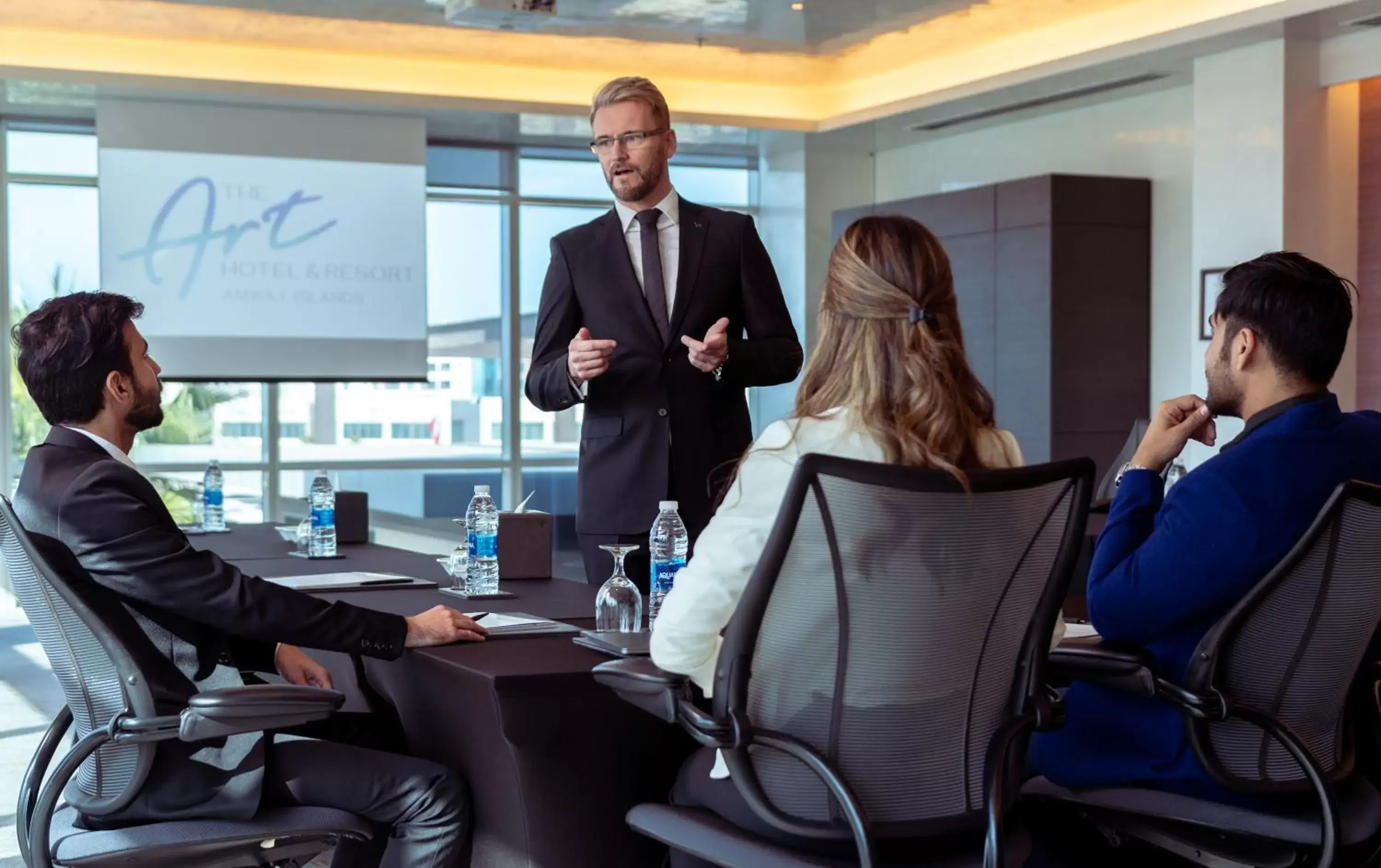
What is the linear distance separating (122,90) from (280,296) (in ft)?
5.39

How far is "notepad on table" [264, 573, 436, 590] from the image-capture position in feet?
10.5

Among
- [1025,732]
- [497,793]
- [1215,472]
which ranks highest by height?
[1215,472]

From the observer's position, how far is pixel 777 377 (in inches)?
125

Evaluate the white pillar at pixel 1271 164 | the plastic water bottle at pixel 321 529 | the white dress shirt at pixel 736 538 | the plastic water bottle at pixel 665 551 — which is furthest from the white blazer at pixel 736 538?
the white pillar at pixel 1271 164

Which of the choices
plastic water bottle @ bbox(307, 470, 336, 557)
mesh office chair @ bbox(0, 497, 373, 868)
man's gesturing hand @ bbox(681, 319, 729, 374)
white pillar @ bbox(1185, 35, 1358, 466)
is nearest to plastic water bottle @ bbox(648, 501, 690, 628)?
man's gesturing hand @ bbox(681, 319, 729, 374)

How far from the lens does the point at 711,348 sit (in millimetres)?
2928

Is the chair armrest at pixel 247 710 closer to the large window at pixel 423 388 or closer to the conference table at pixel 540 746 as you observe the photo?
the conference table at pixel 540 746

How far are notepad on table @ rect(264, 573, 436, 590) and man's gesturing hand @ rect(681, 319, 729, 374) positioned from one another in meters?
0.84

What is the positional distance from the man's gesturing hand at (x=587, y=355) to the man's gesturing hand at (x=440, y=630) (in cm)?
67

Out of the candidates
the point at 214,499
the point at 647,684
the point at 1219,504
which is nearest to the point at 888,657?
the point at 647,684

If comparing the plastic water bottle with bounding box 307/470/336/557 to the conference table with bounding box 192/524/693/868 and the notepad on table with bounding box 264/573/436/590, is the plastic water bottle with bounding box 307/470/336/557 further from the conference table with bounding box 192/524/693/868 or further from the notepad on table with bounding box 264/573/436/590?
the conference table with bounding box 192/524/693/868

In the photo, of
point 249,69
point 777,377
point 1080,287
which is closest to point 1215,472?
point 777,377

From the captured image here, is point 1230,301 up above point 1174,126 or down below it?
below

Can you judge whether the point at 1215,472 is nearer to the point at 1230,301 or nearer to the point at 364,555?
the point at 1230,301
